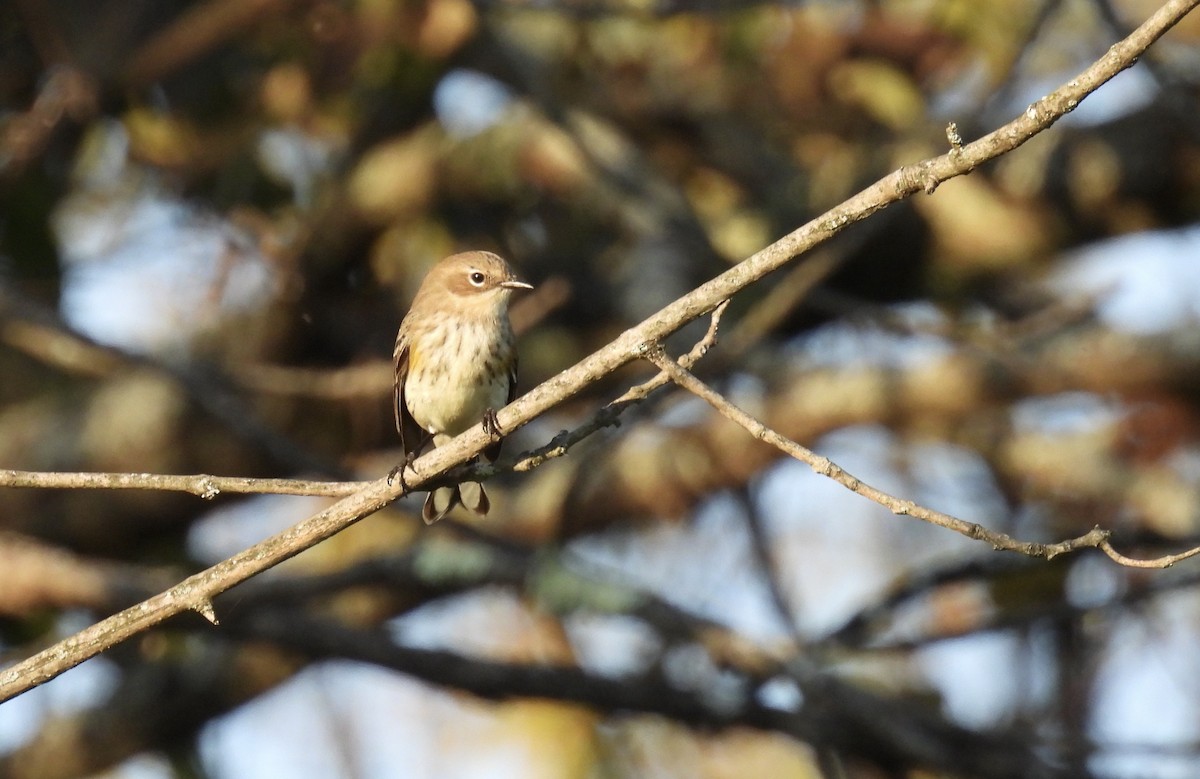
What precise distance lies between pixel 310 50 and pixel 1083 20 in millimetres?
4907

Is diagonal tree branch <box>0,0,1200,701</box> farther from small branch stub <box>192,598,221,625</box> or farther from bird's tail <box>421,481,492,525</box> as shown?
bird's tail <box>421,481,492,525</box>

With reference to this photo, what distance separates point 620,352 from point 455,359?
2.76 metres

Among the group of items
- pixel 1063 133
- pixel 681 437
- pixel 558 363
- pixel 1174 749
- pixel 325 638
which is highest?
pixel 1063 133

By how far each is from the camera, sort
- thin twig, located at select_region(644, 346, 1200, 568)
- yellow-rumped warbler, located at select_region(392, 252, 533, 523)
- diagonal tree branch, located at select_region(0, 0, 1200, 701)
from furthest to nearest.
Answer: yellow-rumped warbler, located at select_region(392, 252, 533, 523) → thin twig, located at select_region(644, 346, 1200, 568) → diagonal tree branch, located at select_region(0, 0, 1200, 701)

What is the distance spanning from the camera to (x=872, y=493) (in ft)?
12.2

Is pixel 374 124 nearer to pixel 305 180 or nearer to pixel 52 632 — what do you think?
pixel 305 180

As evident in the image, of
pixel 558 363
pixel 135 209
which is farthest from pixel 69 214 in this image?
pixel 558 363

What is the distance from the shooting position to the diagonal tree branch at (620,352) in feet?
11.0

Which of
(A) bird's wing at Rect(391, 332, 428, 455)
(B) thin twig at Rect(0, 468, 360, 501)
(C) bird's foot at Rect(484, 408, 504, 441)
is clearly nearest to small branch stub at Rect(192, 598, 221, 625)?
(B) thin twig at Rect(0, 468, 360, 501)

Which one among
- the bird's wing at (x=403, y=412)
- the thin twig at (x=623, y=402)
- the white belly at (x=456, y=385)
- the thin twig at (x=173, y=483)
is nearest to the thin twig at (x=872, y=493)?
the thin twig at (x=623, y=402)

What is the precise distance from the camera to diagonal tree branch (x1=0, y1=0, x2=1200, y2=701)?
335cm

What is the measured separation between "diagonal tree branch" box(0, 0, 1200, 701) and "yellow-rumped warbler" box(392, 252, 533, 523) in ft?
6.59

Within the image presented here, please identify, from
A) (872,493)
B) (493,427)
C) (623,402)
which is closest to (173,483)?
(493,427)

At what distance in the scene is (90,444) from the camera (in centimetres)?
905
